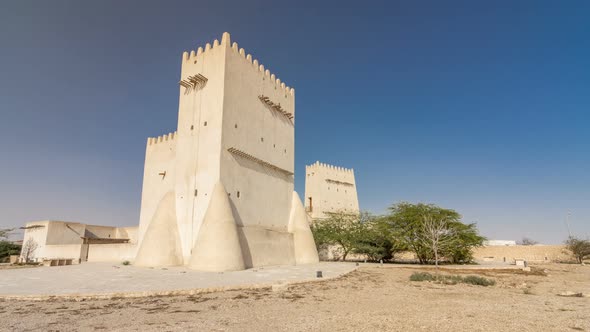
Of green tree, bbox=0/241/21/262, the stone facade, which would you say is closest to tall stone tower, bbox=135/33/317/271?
the stone facade

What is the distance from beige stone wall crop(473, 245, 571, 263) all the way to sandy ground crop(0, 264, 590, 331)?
31.8 m

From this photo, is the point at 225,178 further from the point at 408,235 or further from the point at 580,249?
the point at 580,249

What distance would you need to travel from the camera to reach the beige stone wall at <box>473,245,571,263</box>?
36750mm

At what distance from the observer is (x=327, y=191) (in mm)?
41625

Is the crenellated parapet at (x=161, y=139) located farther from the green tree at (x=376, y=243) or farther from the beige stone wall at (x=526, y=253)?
the beige stone wall at (x=526, y=253)

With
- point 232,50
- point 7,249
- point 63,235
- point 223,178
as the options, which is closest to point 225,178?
point 223,178

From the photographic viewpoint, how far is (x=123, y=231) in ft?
116

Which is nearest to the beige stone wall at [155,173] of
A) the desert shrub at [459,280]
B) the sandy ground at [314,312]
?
the sandy ground at [314,312]

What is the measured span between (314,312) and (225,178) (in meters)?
12.7

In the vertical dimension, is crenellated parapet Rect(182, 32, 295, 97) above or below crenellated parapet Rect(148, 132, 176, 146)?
above

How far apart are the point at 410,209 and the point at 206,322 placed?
74.3 feet

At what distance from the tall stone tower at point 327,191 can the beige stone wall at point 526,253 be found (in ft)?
50.3

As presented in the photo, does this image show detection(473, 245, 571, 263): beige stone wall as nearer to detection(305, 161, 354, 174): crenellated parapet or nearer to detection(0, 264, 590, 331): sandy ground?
detection(305, 161, 354, 174): crenellated parapet

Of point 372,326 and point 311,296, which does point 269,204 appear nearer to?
point 311,296
